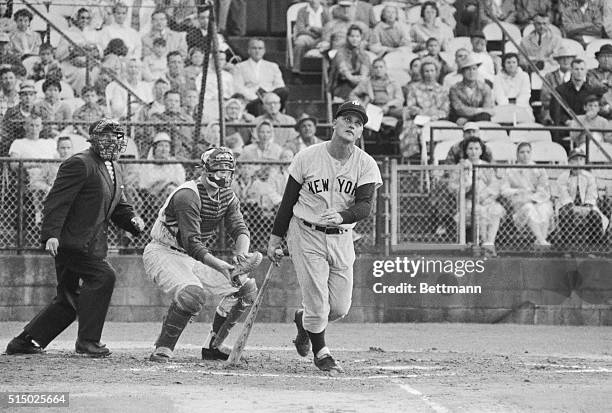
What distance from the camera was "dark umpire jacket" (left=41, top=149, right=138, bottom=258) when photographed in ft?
32.5

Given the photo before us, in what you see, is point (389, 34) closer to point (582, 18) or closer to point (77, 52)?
point (582, 18)

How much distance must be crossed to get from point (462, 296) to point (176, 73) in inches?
209

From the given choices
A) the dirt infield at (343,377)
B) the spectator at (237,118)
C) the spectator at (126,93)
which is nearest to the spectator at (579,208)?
the dirt infield at (343,377)

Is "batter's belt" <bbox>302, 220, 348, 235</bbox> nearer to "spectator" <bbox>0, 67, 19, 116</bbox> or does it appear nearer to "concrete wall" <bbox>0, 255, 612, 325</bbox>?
"concrete wall" <bbox>0, 255, 612, 325</bbox>

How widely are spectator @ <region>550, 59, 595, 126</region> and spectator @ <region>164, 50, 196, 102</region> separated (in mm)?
5441

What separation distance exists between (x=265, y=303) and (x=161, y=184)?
187 centimetres

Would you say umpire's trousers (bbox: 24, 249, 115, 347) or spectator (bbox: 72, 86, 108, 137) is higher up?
spectator (bbox: 72, 86, 108, 137)

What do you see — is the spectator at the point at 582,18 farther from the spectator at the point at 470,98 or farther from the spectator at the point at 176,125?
the spectator at the point at 176,125

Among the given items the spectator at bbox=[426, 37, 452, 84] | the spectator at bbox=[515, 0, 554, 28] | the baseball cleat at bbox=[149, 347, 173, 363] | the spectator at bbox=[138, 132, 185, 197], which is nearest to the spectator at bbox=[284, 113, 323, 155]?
the spectator at bbox=[138, 132, 185, 197]

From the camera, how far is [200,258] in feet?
31.1

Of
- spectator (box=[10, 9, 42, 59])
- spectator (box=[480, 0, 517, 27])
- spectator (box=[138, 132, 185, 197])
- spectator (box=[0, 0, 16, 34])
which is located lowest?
spectator (box=[138, 132, 185, 197])

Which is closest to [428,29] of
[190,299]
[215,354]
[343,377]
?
[215,354]

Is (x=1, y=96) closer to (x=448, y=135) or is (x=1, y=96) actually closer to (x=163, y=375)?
(x=448, y=135)

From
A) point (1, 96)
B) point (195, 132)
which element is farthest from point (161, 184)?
point (1, 96)
